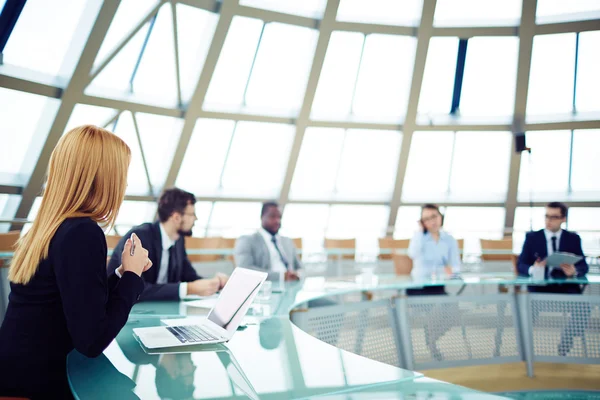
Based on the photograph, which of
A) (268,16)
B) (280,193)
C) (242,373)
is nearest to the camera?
(242,373)

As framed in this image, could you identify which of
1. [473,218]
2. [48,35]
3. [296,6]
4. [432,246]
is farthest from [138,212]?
[473,218]

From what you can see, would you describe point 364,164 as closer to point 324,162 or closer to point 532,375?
point 324,162

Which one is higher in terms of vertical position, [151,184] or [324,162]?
[324,162]

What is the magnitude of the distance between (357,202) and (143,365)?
31.9 ft

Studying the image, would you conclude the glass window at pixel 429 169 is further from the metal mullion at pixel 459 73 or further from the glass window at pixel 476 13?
the glass window at pixel 476 13

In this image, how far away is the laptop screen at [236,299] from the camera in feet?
5.97

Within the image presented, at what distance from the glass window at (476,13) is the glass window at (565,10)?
0.45 metres

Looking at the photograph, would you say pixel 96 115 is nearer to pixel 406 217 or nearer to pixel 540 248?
pixel 406 217

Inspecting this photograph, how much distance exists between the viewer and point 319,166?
11102 mm

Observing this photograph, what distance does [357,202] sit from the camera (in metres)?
11.0

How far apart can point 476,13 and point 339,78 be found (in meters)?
2.90

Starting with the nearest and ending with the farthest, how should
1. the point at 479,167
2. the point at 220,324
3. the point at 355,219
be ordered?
the point at 220,324 → the point at 479,167 → the point at 355,219

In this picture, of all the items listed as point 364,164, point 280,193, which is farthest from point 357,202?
point 280,193

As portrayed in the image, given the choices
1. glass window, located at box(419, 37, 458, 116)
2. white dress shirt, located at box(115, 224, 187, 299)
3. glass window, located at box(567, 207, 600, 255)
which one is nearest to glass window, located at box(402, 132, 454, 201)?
glass window, located at box(419, 37, 458, 116)
